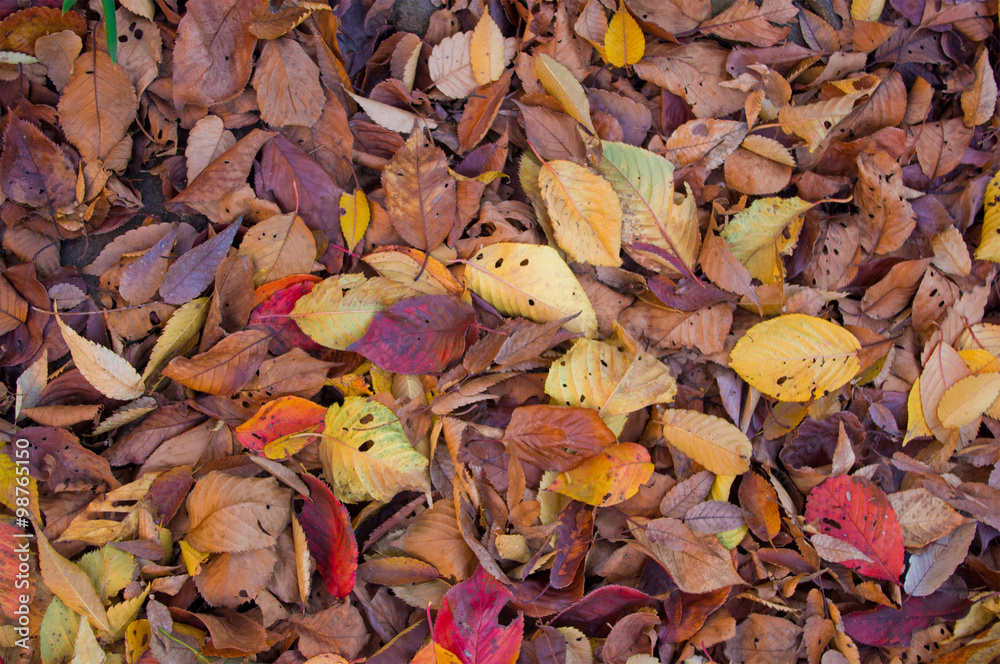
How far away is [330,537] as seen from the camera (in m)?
1.05

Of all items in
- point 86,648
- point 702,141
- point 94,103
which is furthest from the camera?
point 702,141

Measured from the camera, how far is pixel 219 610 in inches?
42.0

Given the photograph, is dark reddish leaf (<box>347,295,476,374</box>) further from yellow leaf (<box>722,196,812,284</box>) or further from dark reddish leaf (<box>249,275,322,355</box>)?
yellow leaf (<box>722,196,812,284</box>)

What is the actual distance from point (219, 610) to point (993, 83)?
1.91 m

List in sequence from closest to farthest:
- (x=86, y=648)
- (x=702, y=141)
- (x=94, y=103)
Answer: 1. (x=86, y=648)
2. (x=94, y=103)
3. (x=702, y=141)

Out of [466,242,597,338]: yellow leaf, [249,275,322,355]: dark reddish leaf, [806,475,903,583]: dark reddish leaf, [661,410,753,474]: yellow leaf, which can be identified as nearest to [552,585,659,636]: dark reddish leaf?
[661,410,753,474]: yellow leaf

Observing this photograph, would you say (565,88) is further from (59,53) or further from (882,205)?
(59,53)

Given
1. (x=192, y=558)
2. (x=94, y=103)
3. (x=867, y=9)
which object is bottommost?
(x=192, y=558)

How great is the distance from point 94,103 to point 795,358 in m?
1.41

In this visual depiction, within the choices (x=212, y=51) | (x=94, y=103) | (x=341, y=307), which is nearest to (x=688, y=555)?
(x=341, y=307)

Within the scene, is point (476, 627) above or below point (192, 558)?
below

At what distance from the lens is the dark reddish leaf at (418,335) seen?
40.7 inches

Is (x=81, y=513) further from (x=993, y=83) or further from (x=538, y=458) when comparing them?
(x=993, y=83)

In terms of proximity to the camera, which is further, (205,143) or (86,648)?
(205,143)
